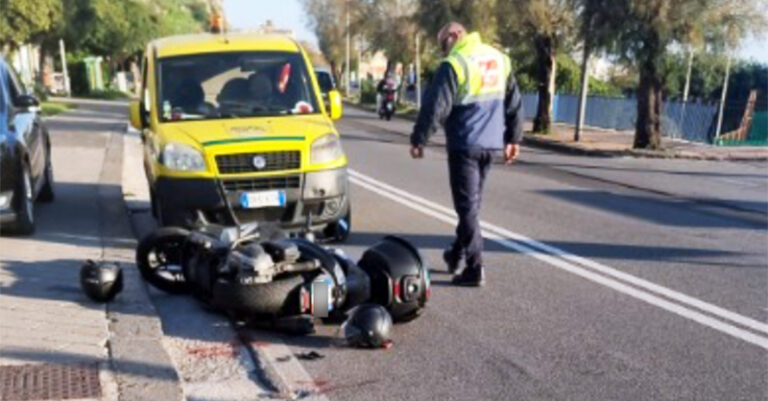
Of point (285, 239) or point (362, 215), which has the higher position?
point (285, 239)

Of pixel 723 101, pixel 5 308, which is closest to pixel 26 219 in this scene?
pixel 5 308

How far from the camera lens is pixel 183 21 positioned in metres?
75.6

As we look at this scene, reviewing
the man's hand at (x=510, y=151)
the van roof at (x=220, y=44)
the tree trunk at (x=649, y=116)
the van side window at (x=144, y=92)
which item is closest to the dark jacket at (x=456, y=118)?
the man's hand at (x=510, y=151)

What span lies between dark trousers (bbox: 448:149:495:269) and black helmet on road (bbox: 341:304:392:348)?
5.42ft

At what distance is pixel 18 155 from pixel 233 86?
209cm

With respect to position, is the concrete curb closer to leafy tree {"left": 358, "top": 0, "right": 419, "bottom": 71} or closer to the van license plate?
the van license plate

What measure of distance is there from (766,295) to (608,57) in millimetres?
16477

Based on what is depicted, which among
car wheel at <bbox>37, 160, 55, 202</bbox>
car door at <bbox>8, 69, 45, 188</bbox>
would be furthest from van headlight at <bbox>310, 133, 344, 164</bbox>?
car wheel at <bbox>37, 160, 55, 202</bbox>

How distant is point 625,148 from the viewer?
22938 millimetres

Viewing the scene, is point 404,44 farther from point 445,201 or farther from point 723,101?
point 445,201

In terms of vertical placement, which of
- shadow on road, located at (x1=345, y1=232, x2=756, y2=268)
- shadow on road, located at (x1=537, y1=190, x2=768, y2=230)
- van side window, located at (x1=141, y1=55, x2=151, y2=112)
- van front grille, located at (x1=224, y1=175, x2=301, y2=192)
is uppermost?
van side window, located at (x1=141, y1=55, x2=151, y2=112)

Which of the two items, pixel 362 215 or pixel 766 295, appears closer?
pixel 766 295

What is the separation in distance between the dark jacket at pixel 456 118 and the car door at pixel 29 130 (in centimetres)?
427

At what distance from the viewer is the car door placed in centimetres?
898
